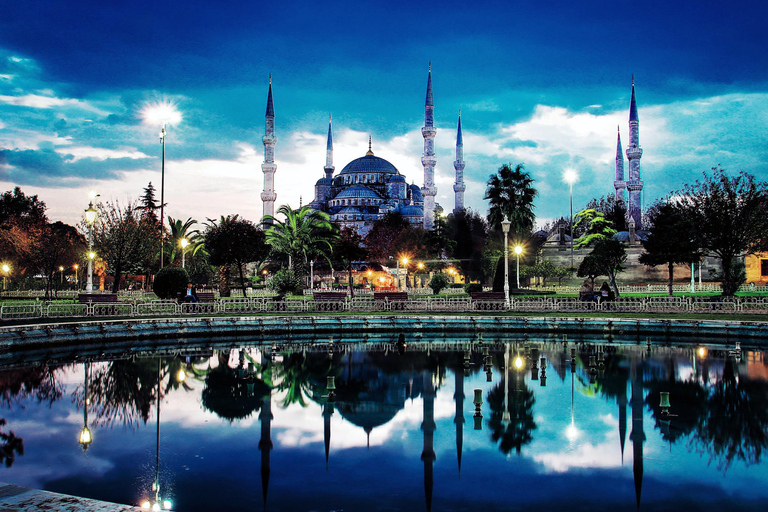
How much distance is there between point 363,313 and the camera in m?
25.0

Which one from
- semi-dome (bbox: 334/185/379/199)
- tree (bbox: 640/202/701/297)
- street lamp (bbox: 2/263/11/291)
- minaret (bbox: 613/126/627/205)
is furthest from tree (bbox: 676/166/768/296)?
semi-dome (bbox: 334/185/379/199)

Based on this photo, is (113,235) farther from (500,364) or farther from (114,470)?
(114,470)

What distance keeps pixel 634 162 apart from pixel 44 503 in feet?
237

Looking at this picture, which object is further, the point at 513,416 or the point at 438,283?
the point at 438,283

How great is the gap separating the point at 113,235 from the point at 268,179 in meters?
42.7

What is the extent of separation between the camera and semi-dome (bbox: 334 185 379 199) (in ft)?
326

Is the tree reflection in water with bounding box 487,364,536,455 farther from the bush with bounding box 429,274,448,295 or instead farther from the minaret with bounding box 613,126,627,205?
the minaret with bounding box 613,126,627,205

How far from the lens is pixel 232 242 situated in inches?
1394

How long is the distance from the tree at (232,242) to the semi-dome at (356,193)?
2495 inches

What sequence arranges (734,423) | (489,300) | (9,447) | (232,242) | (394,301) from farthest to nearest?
(232,242)
(489,300)
(394,301)
(734,423)
(9,447)

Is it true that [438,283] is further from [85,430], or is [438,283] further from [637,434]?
[85,430]

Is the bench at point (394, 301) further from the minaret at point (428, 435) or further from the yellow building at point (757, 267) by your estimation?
the yellow building at point (757, 267)

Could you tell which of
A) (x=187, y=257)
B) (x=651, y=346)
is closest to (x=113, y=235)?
(x=187, y=257)

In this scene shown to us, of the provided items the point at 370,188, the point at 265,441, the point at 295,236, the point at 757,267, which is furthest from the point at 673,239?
the point at 370,188
